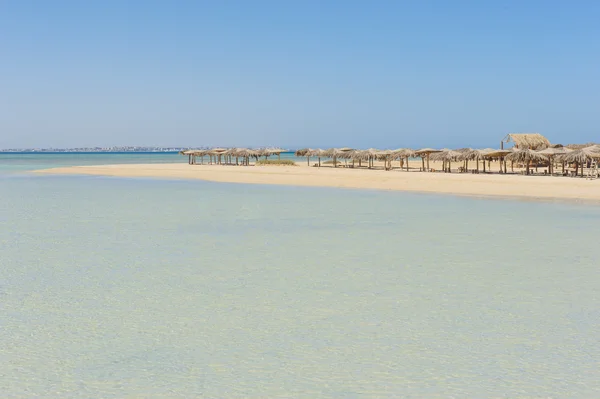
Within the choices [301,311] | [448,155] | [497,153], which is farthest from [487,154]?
[301,311]

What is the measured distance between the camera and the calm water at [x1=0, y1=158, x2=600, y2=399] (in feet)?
12.1

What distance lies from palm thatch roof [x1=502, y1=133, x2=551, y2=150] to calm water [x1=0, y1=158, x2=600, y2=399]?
83.9 feet

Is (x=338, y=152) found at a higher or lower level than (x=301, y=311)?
higher

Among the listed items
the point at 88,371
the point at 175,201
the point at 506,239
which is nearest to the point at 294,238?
the point at 506,239

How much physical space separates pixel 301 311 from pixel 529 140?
33.3 metres

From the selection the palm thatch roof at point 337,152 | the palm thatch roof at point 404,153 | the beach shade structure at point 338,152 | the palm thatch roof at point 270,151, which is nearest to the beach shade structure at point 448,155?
the palm thatch roof at point 404,153

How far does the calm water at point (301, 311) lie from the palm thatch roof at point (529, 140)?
1006 inches

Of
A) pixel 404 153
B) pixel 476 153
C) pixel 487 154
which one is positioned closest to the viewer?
pixel 487 154

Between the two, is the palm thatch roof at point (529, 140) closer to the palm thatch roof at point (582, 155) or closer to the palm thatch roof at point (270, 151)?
the palm thatch roof at point (582, 155)

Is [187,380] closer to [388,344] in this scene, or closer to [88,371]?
[88,371]

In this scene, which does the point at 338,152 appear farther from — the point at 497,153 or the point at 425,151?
the point at 497,153

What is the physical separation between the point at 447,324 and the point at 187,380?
6.90ft

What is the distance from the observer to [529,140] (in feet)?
117

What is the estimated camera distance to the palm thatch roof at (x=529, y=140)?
34.8 meters
